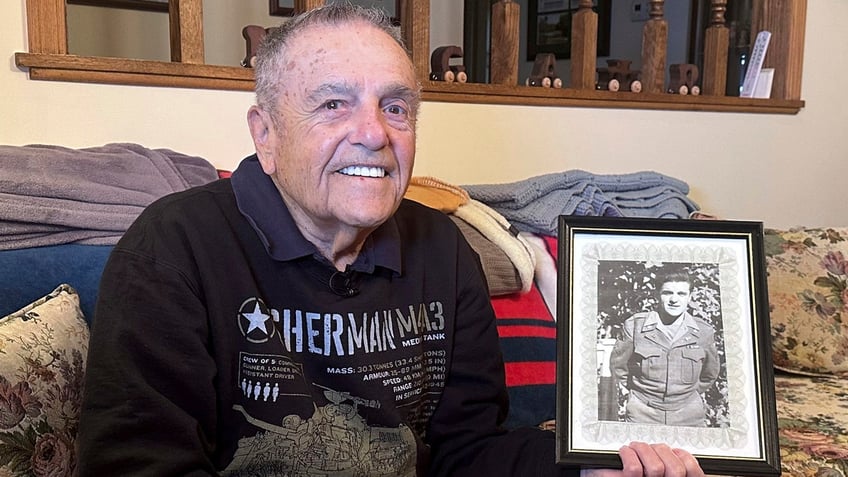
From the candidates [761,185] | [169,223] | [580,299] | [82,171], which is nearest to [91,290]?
[82,171]

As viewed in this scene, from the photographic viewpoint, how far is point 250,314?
0.96 m

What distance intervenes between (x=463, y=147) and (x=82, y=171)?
3.26ft

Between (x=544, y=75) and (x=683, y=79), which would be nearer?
(x=544, y=75)

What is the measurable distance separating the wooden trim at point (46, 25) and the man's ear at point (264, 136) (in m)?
0.65

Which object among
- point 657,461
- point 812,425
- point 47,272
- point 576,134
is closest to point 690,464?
point 657,461

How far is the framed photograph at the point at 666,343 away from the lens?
92 cm

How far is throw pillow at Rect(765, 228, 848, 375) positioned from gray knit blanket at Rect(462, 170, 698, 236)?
276mm

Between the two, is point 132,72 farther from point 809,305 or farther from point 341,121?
point 809,305

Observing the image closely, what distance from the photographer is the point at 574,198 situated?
5.92 feet

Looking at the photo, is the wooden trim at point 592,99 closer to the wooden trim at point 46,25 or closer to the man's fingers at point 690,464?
the wooden trim at point 46,25

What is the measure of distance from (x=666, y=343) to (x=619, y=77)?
4.78ft

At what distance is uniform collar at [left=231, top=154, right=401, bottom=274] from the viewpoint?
1.00m

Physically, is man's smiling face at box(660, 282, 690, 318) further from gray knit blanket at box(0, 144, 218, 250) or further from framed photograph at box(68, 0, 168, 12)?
framed photograph at box(68, 0, 168, 12)

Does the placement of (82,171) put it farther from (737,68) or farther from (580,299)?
(737,68)
